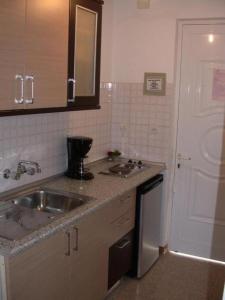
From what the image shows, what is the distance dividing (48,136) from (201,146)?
1.46 meters

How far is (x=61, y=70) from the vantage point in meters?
2.23

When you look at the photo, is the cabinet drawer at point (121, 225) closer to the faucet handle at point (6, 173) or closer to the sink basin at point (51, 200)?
the sink basin at point (51, 200)

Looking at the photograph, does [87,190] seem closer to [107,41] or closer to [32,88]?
[32,88]

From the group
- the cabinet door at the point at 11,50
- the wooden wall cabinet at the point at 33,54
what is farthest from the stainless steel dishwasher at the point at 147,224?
the cabinet door at the point at 11,50

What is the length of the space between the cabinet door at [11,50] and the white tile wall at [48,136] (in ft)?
1.59

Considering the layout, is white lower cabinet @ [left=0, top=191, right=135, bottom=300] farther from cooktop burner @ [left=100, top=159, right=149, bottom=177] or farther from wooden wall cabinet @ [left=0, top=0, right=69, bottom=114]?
wooden wall cabinet @ [left=0, top=0, right=69, bottom=114]

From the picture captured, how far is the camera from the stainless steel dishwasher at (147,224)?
3000mm

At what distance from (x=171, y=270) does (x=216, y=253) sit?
52 centimetres

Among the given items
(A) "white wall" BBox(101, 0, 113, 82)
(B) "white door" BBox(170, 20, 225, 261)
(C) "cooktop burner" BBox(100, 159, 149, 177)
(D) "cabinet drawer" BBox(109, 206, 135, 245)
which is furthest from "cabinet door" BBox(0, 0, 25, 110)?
(B) "white door" BBox(170, 20, 225, 261)

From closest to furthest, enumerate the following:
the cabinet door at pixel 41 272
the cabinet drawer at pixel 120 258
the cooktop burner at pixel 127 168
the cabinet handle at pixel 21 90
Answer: the cabinet door at pixel 41 272 → the cabinet handle at pixel 21 90 → the cabinet drawer at pixel 120 258 → the cooktop burner at pixel 127 168

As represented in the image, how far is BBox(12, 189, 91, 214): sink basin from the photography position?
7.95 ft

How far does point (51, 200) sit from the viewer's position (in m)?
2.52

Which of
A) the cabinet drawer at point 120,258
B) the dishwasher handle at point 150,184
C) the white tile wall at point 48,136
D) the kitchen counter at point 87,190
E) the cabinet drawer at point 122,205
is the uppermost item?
the white tile wall at point 48,136

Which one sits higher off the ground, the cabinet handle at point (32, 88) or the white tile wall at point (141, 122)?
the cabinet handle at point (32, 88)
